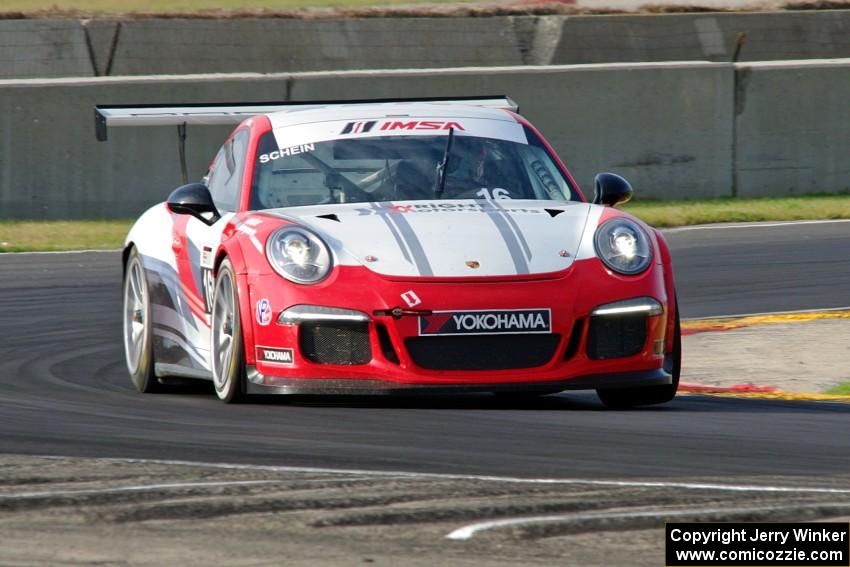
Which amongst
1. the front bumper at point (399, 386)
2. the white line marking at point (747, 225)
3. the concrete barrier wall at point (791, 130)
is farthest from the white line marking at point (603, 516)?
the concrete barrier wall at point (791, 130)

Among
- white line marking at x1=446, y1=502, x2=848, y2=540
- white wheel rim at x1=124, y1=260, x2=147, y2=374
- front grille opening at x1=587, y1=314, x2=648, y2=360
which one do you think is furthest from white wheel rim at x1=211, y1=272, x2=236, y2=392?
white line marking at x1=446, y1=502, x2=848, y2=540

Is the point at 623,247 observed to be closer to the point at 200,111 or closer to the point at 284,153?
the point at 284,153

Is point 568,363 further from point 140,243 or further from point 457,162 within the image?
point 140,243

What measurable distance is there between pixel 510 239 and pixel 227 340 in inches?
49.2

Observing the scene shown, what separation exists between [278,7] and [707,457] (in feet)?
73.4

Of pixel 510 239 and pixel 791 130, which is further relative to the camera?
pixel 791 130

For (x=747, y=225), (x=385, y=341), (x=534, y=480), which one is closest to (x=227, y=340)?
(x=385, y=341)

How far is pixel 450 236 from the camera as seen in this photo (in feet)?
24.1

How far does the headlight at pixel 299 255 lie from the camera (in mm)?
7188

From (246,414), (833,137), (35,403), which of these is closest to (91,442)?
(246,414)

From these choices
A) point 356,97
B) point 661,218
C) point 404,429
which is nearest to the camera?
point 404,429

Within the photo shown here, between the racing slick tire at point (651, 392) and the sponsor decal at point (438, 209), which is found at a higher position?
the sponsor decal at point (438, 209)

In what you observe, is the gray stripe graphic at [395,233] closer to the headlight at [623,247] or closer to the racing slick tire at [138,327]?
the headlight at [623,247]

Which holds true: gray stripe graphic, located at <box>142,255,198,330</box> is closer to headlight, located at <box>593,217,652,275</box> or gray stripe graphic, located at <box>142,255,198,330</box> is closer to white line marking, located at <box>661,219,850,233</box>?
headlight, located at <box>593,217,652,275</box>
